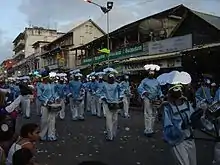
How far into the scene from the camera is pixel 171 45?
24.4 m

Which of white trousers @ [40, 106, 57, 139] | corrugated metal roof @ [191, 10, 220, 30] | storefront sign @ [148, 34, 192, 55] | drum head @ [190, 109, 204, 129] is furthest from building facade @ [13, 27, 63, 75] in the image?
drum head @ [190, 109, 204, 129]

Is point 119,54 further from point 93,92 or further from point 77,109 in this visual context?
point 77,109

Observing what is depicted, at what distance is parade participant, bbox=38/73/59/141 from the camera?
12.3 meters

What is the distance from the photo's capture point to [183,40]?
23250 millimetres

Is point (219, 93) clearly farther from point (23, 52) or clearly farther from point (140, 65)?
point (23, 52)

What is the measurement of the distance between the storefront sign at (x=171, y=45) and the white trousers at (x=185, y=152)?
56.4ft

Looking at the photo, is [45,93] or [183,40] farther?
[183,40]

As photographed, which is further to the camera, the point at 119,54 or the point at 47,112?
the point at 119,54

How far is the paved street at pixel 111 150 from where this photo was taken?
8.94m

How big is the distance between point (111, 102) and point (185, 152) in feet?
19.4

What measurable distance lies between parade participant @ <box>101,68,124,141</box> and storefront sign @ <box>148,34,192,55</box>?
11541 millimetres

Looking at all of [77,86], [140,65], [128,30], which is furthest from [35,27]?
[77,86]

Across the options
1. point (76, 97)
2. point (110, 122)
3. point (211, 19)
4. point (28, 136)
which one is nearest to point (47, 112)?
point (110, 122)

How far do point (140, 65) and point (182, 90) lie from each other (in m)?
20.7
